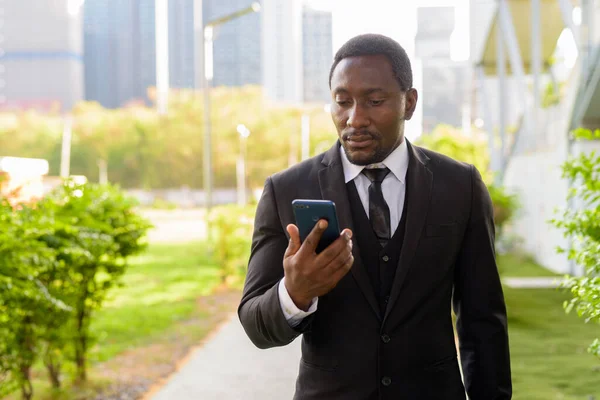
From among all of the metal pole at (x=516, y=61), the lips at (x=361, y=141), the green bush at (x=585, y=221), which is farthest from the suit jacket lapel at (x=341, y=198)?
the metal pole at (x=516, y=61)

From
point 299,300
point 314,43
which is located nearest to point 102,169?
point 314,43

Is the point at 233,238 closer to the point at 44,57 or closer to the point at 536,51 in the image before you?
the point at 536,51

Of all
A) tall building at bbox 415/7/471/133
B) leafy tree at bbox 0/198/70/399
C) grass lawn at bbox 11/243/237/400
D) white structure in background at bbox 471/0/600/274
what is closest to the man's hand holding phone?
leafy tree at bbox 0/198/70/399

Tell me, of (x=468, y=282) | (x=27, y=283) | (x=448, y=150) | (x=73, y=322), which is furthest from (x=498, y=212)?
(x=448, y=150)

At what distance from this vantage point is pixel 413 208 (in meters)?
2.27

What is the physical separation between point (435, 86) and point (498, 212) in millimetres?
89801

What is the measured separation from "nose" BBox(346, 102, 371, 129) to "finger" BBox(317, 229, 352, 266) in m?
0.39

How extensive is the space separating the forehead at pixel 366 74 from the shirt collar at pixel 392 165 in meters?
0.19

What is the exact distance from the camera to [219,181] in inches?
2189

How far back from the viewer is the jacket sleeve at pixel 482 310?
2.33m

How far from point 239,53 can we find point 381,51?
6374 cm

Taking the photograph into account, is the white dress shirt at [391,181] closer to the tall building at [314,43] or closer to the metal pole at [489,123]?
the metal pole at [489,123]

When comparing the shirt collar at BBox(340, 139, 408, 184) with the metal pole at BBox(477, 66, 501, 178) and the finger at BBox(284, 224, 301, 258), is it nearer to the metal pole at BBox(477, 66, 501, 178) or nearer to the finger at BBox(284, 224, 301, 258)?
the finger at BBox(284, 224, 301, 258)

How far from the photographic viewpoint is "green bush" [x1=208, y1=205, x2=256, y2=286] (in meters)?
16.2
